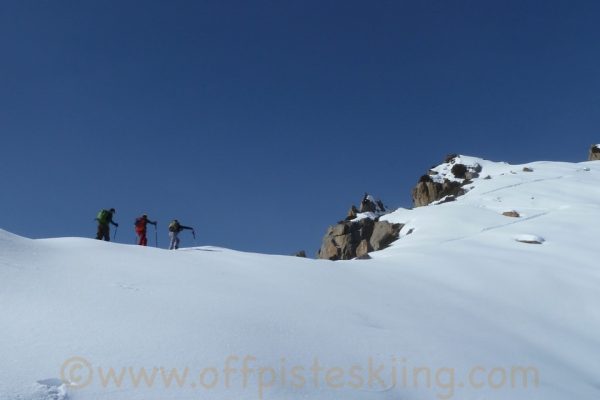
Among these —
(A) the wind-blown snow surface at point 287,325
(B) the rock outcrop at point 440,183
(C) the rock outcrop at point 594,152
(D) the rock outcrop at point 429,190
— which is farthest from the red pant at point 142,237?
(C) the rock outcrop at point 594,152

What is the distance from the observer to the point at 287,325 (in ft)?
29.3

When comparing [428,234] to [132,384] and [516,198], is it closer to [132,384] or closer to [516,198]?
[516,198]

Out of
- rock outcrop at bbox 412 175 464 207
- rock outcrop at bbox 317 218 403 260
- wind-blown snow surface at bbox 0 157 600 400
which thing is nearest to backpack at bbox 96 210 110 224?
wind-blown snow surface at bbox 0 157 600 400

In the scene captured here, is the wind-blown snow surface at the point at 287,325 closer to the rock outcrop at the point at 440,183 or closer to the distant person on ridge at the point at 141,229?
the distant person on ridge at the point at 141,229

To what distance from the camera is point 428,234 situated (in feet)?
84.6

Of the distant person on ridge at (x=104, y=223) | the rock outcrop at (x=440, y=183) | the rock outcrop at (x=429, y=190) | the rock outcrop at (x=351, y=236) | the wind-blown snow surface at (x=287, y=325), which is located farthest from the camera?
the rock outcrop at (x=429, y=190)

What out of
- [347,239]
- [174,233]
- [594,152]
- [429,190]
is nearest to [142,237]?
[174,233]

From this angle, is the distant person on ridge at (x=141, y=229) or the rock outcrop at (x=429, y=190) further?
the rock outcrop at (x=429, y=190)

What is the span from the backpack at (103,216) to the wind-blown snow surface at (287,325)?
471 centimetres

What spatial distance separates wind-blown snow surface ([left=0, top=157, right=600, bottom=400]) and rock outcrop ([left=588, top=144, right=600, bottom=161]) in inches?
2081

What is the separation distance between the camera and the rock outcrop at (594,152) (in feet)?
208

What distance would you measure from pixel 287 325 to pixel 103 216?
1140 centimetres

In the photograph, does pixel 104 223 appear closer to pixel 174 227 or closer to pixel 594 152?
pixel 174 227

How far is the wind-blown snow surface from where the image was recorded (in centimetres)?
651
